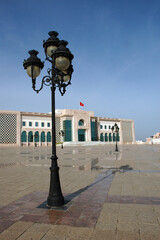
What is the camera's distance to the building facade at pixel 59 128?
5100 cm

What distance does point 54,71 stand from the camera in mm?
4398

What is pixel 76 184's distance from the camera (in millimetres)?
5816

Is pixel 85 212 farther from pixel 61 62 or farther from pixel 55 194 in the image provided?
pixel 61 62

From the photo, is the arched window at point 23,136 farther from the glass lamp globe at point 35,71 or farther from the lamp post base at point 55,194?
the lamp post base at point 55,194

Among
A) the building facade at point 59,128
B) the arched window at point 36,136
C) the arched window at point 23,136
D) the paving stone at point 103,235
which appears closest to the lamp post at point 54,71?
the paving stone at point 103,235

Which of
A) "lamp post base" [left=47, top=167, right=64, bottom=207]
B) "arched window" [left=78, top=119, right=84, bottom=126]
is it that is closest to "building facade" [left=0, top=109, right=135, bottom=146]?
"arched window" [left=78, top=119, right=84, bottom=126]

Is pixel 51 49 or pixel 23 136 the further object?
pixel 23 136

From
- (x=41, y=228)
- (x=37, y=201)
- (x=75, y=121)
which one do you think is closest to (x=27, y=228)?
(x=41, y=228)

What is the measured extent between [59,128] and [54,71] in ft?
186

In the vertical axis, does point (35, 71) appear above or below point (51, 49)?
below

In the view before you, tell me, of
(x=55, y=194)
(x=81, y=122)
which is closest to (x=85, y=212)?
(x=55, y=194)

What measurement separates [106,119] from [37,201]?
6717cm

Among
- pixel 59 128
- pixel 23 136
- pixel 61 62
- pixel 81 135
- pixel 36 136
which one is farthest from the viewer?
pixel 81 135

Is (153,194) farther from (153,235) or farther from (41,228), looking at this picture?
(41,228)
